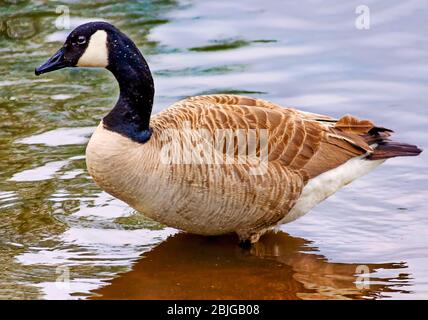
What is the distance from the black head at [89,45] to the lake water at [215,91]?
1360 mm

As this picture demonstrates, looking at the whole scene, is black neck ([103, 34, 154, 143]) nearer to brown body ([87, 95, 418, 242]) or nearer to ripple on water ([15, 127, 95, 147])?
brown body ([87, 95, 418, 242])

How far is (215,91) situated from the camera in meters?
10.2

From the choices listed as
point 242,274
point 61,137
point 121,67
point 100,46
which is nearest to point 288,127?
point 242,274

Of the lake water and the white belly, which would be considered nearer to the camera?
the lake water

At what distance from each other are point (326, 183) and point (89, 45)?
206 centimetres

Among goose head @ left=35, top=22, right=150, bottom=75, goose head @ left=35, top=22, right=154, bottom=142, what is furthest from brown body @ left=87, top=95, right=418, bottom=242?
goose head @ left=35, top=22, right=150, bottom=75

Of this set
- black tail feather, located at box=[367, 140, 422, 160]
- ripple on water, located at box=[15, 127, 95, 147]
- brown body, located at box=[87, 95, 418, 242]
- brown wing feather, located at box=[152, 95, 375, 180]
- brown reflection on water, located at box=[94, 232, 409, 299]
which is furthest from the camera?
ripple on water, located at box=[15, 127, 95, 147]

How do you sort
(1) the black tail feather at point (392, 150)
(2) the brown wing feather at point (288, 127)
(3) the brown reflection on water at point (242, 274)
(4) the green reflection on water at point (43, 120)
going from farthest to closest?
(1) the black tail feather at point (392, 150) < (4) the green reflection on water at point (43, 120) < (2) the brown wing feather at point (288, 127) < (3) the brown reflection on water at point (242, 274)

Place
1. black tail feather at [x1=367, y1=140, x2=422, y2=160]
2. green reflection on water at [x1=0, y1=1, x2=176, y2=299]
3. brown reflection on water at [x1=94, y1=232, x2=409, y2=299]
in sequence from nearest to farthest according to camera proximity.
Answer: brown reflection on water at [x1=94, y1=232, x2=409, y2=299]
green reflection on water at [x1=0, y1=1, x2=176, y2=299]
black tail feather at [x1=367, y1=140, x2=422, y2=160]

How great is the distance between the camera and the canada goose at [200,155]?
698 centimetres

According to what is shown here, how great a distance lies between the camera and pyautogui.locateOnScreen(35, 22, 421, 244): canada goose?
698 centimetres
